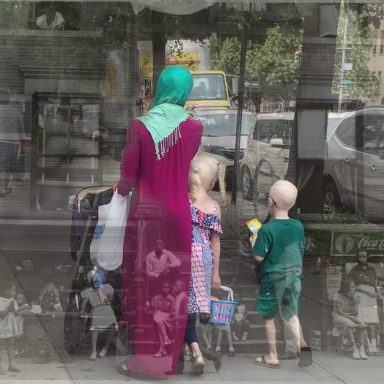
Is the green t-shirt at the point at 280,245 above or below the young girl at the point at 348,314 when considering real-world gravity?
above

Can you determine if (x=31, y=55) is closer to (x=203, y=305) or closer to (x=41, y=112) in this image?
(x=41, y=112)

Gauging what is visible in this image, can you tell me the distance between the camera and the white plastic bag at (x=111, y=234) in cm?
444

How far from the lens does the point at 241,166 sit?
600cm

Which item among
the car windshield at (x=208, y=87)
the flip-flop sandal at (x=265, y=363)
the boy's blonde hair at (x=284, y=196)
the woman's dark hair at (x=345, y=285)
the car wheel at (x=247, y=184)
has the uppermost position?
A: the car windshield at (x=208, y=87)

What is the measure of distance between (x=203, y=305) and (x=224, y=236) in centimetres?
142

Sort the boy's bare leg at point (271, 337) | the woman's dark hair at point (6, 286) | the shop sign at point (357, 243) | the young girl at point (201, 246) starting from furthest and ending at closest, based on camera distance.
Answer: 1. the shop sign at point (357, 243)
2. the woman's dark hair at point (6, 286)
3. the boy's bare leg at point (271, 337)
4. the young girl at point (201, 246)

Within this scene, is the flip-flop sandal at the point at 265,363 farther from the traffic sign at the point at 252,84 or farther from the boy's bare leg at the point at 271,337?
the traffic sign at the point at 252,84

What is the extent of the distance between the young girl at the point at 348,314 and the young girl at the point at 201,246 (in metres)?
1.14

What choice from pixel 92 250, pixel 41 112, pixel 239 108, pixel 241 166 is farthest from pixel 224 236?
pixel 41 112

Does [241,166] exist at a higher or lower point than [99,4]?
lower

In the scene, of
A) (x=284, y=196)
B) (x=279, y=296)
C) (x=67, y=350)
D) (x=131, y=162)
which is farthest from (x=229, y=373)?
(x=131, y=162)

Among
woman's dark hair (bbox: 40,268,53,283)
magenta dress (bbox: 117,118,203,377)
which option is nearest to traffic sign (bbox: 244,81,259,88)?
magenta dress (bbox: 117,118,203,377)

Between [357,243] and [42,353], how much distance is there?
244cm

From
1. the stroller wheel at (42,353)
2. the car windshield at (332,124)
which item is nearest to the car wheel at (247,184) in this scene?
the car windshield at (332,124)
